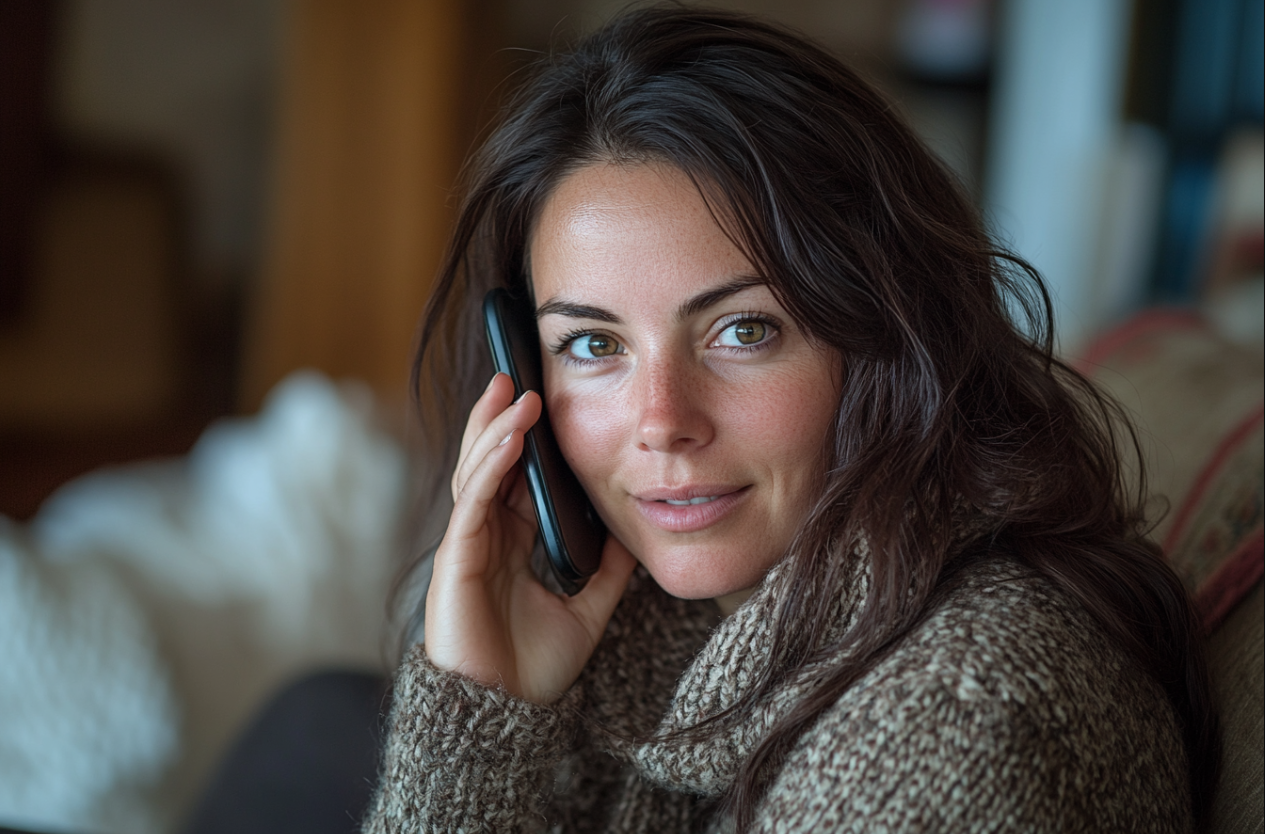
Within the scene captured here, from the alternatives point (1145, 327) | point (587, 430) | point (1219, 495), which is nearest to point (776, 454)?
point (587, 430)

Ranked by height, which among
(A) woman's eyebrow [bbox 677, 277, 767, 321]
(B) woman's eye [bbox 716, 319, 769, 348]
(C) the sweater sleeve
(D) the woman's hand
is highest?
(A) woman's eyebrow [bbox 677, 277, 767, 321]

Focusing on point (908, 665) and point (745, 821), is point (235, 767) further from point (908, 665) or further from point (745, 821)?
point (908, 665)

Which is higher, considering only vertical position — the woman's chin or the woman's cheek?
the woman's cheek

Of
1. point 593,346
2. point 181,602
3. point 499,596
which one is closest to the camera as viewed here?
point 593,346

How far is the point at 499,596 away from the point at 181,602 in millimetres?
864

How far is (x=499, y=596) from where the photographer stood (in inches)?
41.0

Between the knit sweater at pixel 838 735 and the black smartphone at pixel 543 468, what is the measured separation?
0.32 ft

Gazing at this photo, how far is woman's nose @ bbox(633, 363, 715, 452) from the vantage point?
83 cm

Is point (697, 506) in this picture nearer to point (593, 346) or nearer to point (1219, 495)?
point (593, 346)

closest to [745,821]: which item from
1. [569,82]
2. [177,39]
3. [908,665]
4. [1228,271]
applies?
[908,665]

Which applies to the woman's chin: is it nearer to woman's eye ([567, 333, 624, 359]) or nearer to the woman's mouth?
the woman's mouth

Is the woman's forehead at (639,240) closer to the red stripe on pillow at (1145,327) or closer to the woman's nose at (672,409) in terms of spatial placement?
the woman's nose at (672,409)

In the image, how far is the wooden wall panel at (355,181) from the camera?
10.9ft

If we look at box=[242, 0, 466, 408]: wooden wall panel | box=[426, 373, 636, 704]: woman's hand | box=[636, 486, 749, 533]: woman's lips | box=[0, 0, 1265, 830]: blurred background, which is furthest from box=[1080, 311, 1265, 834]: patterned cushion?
box=[242, 0, 466, 408]: wooden wall panel
